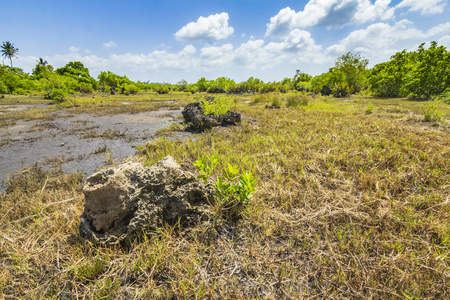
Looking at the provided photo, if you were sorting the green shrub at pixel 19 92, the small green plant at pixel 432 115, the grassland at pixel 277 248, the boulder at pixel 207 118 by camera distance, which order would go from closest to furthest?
1. the grassland at pixel 277 248
2. the small green plant at pixel 432 115
3. the boulder at pixel 207 118
4. the green shrub at pixel 19 92

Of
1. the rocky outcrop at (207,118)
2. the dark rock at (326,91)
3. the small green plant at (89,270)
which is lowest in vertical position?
the small green plant at (89,270)

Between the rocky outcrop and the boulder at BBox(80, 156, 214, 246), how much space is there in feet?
19.7

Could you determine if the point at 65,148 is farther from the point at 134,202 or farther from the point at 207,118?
the point at 134,202

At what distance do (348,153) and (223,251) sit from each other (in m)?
3.59

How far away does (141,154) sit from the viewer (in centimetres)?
539

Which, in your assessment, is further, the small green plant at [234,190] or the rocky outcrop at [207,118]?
the rocky outcrop at [207,118]

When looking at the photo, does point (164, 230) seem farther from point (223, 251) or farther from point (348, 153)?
point (348, 153)

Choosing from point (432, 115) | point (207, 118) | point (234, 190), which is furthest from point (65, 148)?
point (432, 115)

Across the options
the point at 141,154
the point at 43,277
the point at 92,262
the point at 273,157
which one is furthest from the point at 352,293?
the point at 141,154

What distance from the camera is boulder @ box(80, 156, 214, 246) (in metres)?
1.92

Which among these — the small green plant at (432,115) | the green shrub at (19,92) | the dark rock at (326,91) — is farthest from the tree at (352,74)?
the green shrub at (19,92)

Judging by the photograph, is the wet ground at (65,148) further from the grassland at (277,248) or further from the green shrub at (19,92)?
the green shrub at (19,92)

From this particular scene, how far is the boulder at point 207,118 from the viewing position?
26.9ft

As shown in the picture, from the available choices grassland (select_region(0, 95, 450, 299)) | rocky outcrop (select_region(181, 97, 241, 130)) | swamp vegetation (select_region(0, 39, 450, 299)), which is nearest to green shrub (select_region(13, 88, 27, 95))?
rocky outcrop (select_region(181, 97, 241, 130))
